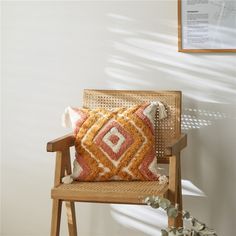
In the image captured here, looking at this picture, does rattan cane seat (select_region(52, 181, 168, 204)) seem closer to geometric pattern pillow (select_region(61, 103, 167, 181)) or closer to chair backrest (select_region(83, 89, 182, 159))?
geometric pattern pillow (select_region(61, 103, 167, 181))

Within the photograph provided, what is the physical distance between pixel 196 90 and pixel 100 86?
508mm

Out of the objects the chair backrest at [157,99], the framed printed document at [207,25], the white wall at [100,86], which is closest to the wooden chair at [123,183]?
the chair backrest at [157,99]

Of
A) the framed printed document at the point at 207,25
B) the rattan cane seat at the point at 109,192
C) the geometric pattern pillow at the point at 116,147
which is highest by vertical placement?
the framed printed document at the point at 207,25

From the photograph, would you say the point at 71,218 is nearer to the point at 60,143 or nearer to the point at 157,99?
the point at 60,143

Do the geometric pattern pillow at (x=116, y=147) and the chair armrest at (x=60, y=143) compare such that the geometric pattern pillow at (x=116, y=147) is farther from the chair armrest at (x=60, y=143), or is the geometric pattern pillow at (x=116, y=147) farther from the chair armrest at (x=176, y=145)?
the chair armrest at (x=176, y=145)

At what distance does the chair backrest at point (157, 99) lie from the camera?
273cm

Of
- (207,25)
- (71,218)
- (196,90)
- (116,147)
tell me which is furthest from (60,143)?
(207,25)

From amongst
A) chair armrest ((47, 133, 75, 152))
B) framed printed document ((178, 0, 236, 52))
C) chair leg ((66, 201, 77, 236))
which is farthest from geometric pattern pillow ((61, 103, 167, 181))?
framed printed document ((178, 0, 236, 52))

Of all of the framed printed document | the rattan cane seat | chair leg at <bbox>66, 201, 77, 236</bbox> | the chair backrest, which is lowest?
chair leg at <bbox>66, 201, 77, 236</bbox>

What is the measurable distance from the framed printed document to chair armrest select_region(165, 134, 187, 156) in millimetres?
478

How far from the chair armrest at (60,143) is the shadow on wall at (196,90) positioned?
0.46m

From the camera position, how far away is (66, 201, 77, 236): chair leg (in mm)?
2787

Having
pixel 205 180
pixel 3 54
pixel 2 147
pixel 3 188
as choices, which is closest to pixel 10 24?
pixel 3 54

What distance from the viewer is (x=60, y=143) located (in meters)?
2.50
